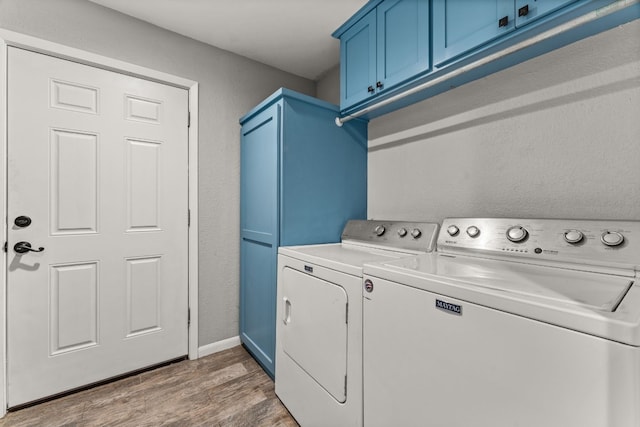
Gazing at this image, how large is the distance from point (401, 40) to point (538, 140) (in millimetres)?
832

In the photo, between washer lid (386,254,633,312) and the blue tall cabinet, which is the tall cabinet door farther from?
washer lid (386,254,633,312)

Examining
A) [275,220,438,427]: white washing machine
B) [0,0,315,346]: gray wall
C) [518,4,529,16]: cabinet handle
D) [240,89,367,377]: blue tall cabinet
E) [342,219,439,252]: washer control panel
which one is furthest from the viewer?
[0,0,315,346]: gray wall

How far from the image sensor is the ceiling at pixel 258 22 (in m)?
1.74

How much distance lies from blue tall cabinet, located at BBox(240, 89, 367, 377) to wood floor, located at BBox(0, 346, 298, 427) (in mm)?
211

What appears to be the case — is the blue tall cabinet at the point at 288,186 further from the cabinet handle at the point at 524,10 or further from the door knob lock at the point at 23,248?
the door knob lock at the point at 23,248

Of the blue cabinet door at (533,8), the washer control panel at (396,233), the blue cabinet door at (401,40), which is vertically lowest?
the washer control panel at (396,233)

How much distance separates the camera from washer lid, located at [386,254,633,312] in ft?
2.14

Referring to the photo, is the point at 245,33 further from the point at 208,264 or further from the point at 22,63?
the point at 208,264

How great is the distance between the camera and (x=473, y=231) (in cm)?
124

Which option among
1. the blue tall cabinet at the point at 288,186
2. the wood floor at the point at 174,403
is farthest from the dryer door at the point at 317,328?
the wood floor at the point at 174,403

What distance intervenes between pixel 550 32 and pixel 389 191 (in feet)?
3.62

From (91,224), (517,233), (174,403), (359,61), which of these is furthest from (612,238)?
(91,224)

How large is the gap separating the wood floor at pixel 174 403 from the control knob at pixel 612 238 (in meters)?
1.58

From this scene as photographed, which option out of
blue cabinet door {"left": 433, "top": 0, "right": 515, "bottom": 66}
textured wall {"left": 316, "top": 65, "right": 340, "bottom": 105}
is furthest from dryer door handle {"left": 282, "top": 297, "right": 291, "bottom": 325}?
textured wall {"left": 316, "top": 65, "right": 340, "bottom": 105}
